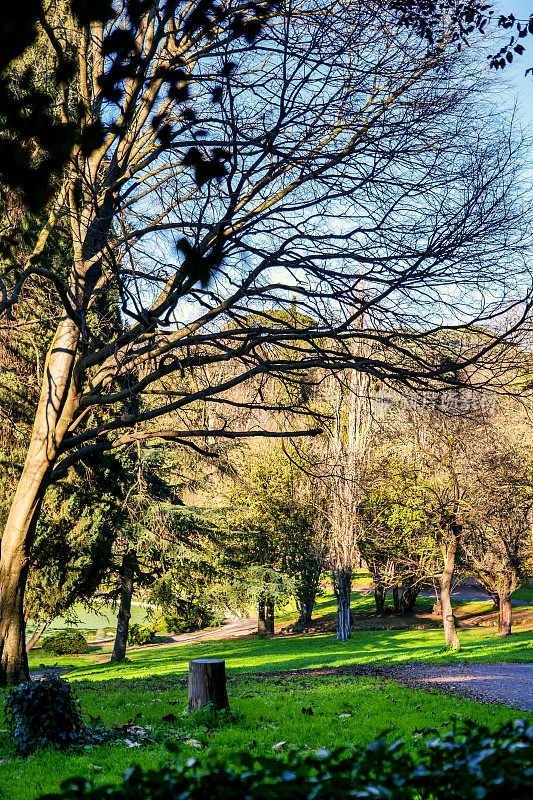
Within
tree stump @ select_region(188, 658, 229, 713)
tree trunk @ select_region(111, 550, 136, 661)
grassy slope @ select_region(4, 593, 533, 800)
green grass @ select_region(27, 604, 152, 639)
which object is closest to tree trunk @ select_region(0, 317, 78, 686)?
grassy slope @ select_region(4, 593, 533, 800)

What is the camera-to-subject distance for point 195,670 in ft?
22.5

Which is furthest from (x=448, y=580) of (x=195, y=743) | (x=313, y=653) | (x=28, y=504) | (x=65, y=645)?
(x=65, y=645)

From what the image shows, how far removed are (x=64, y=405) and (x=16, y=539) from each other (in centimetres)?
170

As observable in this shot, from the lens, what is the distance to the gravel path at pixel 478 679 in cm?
933

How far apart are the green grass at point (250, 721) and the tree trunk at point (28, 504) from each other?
4.03 feet

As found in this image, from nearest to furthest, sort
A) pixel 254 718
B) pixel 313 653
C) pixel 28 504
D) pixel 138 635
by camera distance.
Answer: pixel 254 718, pixel 28 504, pixel 313 653, pixel 138 635

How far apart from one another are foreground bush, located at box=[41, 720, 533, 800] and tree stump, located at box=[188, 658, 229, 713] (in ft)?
15.9

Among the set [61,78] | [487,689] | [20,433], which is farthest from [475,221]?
[20,433]

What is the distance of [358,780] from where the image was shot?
198 cm

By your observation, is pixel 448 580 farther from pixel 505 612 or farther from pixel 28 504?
pixel 28 504

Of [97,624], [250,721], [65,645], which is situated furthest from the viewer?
[97,624]

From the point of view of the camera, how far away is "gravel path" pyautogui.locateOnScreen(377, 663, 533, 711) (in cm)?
933

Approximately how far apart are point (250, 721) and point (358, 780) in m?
4.90

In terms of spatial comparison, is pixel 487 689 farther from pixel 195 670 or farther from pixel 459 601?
pixel 459 601
